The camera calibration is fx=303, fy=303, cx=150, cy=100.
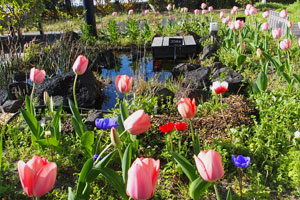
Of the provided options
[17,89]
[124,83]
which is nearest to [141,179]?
[124,83]

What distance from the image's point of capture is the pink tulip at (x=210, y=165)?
1.21m

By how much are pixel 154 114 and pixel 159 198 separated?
3.97 feet

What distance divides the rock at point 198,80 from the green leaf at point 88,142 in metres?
2.23

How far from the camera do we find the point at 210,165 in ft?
3.98

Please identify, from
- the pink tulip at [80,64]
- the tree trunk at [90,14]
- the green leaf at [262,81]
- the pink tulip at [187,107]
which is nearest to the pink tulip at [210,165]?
the pink tulip at [187,107]

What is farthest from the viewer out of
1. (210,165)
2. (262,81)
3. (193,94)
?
(193,94)

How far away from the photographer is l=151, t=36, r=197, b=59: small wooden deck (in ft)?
21.7

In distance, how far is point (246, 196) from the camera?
2.09 meters

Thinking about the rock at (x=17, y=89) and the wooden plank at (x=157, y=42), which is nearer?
the rock at (x=17, y=89)

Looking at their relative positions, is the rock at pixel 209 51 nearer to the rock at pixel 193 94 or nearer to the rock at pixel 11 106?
the rock at pixel 193 94

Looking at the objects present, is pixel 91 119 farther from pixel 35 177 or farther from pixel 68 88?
pixel 35 177

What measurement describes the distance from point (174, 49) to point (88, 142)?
4.83m

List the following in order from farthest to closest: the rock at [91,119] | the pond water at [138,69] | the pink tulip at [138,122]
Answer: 1. the pond water at [138,69]
2. the rock at [91,119]
3. the pink tulip at [138,122]

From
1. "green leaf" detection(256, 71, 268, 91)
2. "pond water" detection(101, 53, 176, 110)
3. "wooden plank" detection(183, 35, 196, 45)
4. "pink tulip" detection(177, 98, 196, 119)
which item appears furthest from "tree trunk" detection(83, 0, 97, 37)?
"pink tulip" detection(177, 98, 196, 119)
